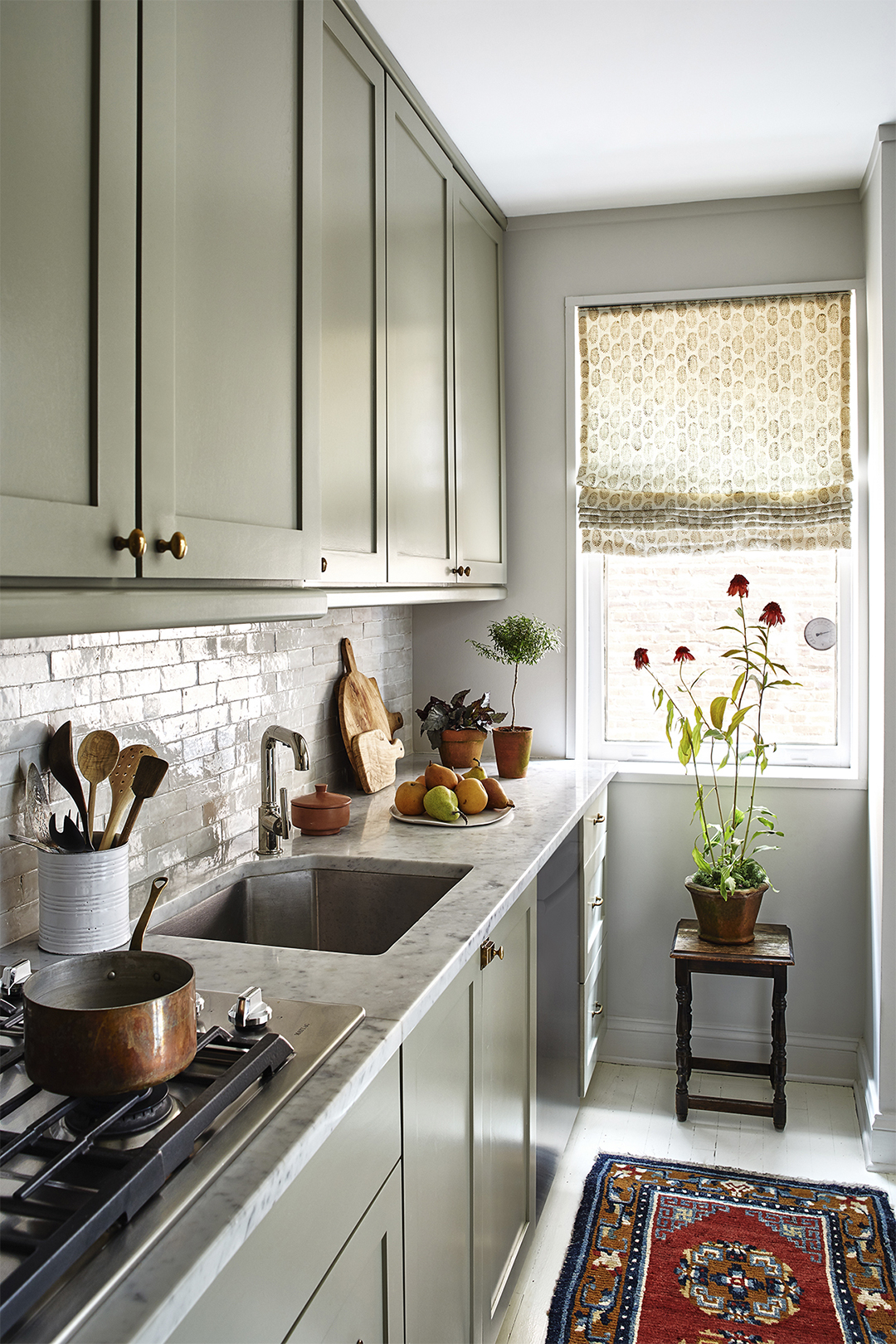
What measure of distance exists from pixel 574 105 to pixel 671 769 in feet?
6.31

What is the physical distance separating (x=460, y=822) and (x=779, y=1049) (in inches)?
49.2

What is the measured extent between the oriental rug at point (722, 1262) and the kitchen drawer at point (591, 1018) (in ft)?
0.83

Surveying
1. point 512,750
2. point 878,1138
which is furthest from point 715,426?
point 878,1138

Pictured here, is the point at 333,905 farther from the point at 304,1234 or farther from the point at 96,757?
the point at 304,1234

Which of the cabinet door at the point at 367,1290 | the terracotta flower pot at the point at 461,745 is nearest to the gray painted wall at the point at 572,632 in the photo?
the terracotta flower pot at the point at 461,745

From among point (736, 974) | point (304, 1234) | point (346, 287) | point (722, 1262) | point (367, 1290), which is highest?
point (346, 287)

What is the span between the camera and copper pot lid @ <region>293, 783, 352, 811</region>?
7.45ft

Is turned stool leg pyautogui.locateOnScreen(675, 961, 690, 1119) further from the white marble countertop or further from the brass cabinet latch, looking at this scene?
the brass cabinet latch

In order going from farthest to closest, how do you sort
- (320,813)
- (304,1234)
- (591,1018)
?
(591,1018) < (320,813) < (304,1234)

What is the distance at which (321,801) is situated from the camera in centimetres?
228

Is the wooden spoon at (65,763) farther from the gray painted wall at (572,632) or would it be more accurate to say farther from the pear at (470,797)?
the gray painted wall at (572,632)

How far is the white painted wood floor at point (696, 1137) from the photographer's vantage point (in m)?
2.52

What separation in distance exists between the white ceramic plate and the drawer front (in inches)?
18.7

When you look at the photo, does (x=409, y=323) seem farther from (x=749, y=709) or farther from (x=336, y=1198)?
(x=336, y=1198)
